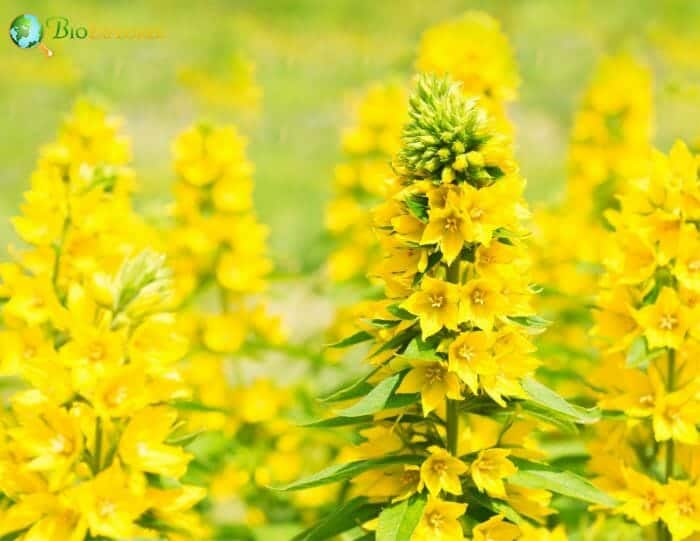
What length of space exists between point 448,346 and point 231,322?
1.96 m

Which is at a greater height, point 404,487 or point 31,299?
point 31,299

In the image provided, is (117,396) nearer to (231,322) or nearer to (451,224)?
(451,224)

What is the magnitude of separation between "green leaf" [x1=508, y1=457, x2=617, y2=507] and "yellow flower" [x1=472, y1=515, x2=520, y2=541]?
80 mm

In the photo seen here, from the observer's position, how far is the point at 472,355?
6.28 ft

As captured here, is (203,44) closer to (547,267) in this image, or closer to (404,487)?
(547,267)

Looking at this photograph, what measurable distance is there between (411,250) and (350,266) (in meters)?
2.38

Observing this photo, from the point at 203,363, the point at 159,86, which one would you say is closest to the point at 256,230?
the point at 203,363

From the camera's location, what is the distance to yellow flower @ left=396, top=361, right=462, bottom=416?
6.31 ft

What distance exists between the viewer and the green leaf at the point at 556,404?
6.28 ft

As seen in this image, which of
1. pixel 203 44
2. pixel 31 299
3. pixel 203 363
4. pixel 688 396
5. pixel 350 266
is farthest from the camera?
pixel 203 44

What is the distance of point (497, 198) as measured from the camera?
1.93 metres

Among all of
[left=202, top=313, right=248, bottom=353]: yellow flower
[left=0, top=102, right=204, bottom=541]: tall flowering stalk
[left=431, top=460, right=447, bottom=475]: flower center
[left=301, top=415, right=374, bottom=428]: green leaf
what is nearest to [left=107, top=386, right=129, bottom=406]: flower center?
[left=0, top=102, right=204, bottom=541]: tall flowering stalk

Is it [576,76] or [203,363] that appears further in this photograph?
[576,76]

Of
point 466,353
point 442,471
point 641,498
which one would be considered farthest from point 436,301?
point 641,498
